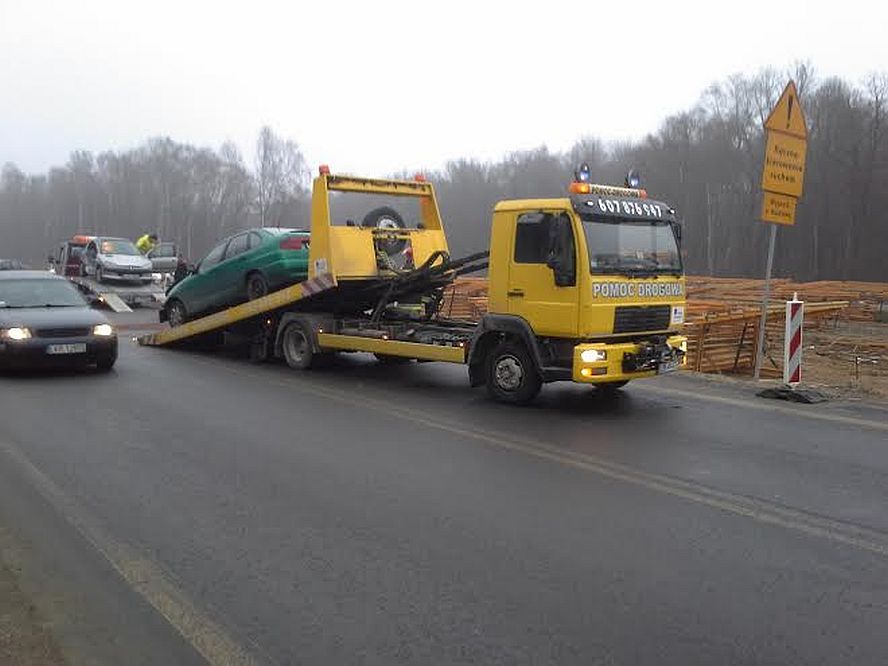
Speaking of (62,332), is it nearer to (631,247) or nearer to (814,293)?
(631,247)

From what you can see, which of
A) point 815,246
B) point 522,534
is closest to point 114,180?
point 815,246

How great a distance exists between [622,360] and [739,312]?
7472mm

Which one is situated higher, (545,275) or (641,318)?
(545,275)

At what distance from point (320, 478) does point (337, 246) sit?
571 cm

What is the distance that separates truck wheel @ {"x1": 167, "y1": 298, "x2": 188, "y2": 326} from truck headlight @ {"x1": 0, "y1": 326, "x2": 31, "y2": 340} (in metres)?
4.28

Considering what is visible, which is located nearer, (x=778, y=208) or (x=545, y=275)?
(x=545, y=275)

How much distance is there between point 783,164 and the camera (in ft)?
36.1

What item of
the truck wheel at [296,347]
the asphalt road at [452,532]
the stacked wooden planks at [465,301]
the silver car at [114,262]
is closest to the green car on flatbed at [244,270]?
the truck wheel at [296,347]

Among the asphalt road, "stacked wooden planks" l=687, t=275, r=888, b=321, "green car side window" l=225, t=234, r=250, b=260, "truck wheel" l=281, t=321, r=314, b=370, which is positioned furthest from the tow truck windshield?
"stacked wooden planks" l=687, t=275, r=888, b=321

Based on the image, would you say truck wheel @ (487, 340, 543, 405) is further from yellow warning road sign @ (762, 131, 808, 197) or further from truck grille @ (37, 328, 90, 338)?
truck grille @ (37, 328, 90, 338)

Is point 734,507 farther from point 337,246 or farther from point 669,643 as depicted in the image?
point 337,246

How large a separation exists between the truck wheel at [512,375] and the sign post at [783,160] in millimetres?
3616

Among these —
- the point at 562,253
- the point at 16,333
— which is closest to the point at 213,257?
the point at 16,333

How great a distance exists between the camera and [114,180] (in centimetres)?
11412
